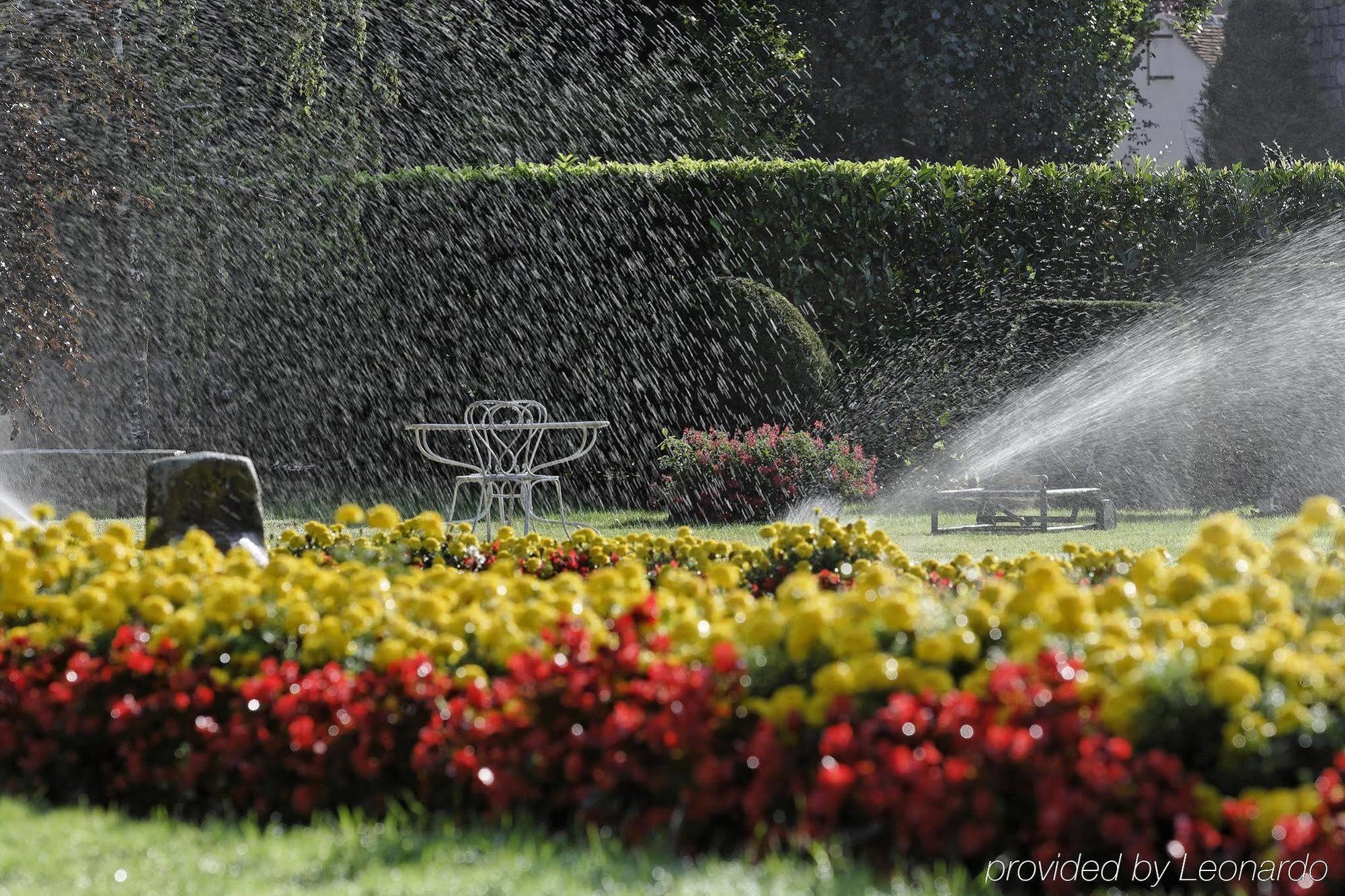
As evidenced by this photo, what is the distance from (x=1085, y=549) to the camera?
17.1ft

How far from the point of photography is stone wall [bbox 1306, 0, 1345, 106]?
25881 millimetres

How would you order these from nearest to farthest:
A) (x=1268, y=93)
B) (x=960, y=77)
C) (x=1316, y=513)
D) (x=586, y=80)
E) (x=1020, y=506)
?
(x=1316, y=513), (x=1020, y=506), (x=586, y=80), (x=960, y=77), (x=1268, y=93)

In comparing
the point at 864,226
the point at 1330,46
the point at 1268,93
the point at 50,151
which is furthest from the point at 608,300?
the point at 1268,93

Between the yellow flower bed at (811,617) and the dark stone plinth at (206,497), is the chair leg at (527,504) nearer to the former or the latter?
the dark stone plinth at (206,497)

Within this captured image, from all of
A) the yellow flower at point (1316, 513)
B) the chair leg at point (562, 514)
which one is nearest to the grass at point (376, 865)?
the yellow flower at point (1316, 513)

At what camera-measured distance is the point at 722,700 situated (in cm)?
281

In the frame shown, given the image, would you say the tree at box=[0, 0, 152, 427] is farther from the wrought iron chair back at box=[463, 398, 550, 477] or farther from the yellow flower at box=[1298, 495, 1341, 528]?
the yellow flower at box=[1298, 495, 1341, 528]

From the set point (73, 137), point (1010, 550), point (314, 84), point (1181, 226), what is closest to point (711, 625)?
point (1010, 550)

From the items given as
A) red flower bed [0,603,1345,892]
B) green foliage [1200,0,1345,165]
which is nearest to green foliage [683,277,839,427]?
red flower bed [0,603,1345,892]

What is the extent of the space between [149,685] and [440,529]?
1731 mm

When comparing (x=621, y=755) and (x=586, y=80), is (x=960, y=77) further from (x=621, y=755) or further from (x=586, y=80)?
(x=621, y=755)

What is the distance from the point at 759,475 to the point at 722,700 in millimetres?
7610

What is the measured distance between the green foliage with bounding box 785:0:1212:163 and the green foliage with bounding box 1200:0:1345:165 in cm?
801

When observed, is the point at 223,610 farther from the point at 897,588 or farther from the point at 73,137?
the point at 73,137
